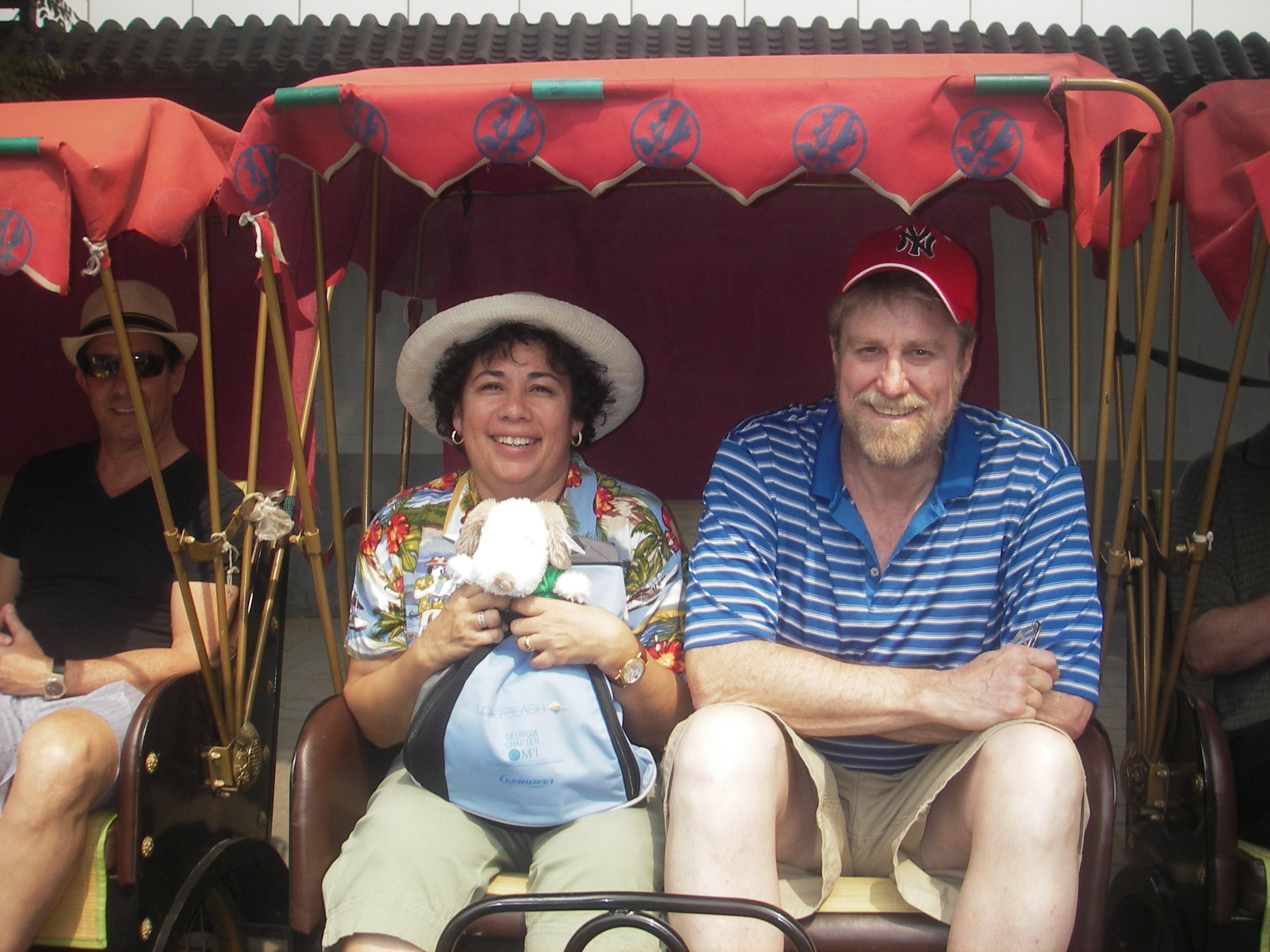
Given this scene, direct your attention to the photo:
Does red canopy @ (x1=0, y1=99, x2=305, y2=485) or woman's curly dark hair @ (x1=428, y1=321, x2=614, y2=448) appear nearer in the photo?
red canopy @ (x1=0, y1=99, x2=305, y2=485)

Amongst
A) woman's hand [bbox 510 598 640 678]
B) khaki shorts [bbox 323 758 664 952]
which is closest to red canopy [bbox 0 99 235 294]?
woman's hand [bbox 510 598 640 678]

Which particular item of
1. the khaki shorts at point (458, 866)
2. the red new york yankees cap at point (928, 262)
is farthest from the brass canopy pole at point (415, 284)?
the red new york yankees cap at point (928, 262)

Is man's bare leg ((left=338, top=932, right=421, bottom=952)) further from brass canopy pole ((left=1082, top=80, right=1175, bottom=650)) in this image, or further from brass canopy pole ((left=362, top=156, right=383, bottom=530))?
brass canopy pole ((left=1082, top=80, right=1175, bottom=650))

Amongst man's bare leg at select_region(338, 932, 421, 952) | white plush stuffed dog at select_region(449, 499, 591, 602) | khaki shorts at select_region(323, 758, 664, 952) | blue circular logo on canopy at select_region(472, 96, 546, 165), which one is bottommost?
man's bare leg at select_region(338, 932, 421, 952)

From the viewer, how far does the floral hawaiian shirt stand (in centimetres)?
212

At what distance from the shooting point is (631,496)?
2277 mm

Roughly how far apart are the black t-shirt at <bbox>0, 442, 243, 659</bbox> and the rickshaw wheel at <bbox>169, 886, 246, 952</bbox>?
641 mm

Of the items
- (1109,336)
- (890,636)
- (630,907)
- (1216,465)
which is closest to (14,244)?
(630,907)

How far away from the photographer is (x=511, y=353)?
7.33ft

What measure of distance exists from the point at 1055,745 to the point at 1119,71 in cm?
507

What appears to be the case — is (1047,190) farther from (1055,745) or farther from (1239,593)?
(1239,593)

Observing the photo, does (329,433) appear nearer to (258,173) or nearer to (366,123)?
(258,173)

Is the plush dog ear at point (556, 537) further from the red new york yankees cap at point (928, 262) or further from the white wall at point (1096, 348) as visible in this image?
the white wall at point (1096, 348)

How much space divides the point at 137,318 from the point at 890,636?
2.17 meters
